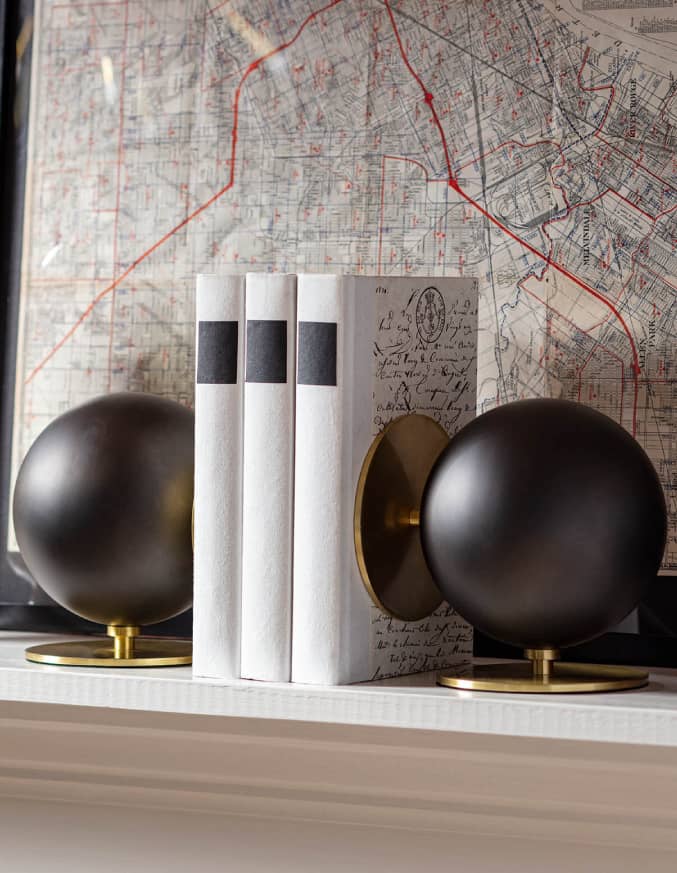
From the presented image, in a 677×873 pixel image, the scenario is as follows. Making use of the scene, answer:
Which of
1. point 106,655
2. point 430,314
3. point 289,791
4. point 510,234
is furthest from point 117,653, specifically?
point 510,234

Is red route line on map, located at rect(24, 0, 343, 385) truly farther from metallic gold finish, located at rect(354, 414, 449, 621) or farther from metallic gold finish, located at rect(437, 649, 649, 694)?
metallic gold finish, located at rect(437, 649, 649, 694)

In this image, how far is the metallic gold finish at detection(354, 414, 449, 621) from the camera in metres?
0.83

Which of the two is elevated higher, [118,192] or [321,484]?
[118,192]

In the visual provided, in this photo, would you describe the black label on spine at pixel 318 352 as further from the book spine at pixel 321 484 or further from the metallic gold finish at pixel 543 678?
the metallic gold finish at pixel 543 678

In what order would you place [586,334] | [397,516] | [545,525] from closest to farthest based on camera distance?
[545,525]
[397,516]
[586,334]

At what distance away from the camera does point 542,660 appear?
82 cm

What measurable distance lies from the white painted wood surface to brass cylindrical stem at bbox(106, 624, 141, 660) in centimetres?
5

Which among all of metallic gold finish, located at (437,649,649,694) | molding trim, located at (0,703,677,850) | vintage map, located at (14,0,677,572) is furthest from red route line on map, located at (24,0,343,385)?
metallic gold finish, located at (437,649,649,694)

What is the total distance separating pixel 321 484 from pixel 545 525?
0.47 ft

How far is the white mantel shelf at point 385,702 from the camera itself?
0.75 meters

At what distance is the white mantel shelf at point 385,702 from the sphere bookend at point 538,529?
3 centimetres

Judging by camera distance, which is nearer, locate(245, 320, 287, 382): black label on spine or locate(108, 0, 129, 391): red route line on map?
locate(245, 320, 287, 382): black label on spine

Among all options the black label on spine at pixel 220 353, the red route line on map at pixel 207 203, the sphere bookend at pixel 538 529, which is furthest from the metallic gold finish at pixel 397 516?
the red route line on map at pixel 207 203

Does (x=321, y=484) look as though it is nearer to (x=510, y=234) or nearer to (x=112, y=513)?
(x=112, y=513)
